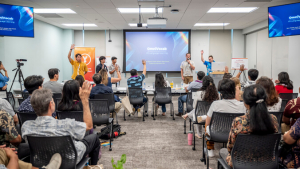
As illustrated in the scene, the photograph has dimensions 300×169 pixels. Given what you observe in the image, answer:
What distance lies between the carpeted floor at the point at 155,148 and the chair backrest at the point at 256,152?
109 centimetres

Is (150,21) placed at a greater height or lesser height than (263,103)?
greater

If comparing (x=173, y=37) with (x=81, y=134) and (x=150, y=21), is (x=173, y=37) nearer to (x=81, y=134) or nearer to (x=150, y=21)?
(x=150, y=21)

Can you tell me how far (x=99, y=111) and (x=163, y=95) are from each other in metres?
2.14

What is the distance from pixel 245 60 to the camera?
9.09 m

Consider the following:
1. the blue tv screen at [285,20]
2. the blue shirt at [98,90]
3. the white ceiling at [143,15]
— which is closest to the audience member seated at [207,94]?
the blue shirt at [98,90]

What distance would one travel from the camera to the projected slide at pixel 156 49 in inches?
385

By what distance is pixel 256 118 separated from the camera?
1551 mm

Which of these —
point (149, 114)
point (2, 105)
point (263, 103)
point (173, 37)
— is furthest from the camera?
point (173, 37)

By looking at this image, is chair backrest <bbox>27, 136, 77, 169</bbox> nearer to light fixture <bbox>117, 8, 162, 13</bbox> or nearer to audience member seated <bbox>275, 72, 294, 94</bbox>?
audience member seated <bbox>275, 72, 294, 94</bbox>

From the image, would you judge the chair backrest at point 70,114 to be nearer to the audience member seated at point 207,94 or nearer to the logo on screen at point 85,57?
the audience member seated at point 207,94

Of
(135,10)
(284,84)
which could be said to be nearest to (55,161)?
(284,84)

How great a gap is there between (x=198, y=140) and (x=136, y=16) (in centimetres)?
503

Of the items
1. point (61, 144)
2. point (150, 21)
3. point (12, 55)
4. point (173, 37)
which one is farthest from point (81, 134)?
point (173, 37)

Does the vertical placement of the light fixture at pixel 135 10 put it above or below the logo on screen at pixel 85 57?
above
